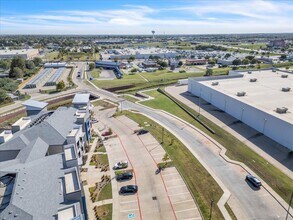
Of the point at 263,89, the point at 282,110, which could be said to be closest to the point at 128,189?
the point at 282,110

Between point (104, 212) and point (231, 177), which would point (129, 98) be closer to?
point (231, 177)

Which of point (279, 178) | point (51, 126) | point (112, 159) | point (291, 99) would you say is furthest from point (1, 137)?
point (291, 99)

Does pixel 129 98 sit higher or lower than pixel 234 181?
higher

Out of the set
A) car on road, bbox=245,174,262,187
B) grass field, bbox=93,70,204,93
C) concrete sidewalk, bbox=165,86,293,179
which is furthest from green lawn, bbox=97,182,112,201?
grass field, bbox=93,70,204,93

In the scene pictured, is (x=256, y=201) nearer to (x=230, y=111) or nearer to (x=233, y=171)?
(x=233, y=171)

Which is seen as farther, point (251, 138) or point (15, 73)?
point (15, 73)

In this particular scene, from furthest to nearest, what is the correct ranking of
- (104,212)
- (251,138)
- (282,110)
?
(251,138)
(282,110)
(104,212)

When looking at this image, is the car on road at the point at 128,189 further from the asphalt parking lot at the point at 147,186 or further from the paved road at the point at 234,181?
the paved road at the point at 234,181
